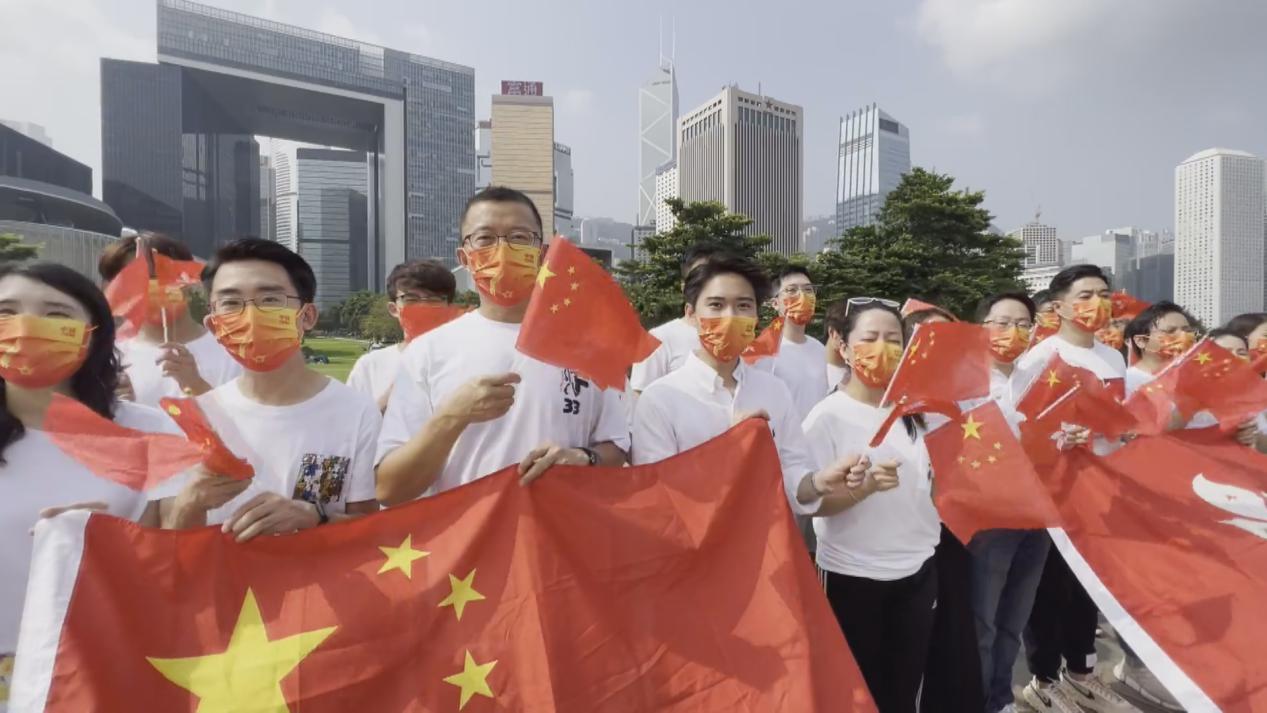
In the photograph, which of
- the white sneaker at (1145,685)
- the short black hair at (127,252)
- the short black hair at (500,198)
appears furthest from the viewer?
the white sneaker at (1145,685)

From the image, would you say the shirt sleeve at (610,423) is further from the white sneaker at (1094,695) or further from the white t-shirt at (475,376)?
the white sneaker at (1094,695)

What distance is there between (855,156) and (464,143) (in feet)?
370

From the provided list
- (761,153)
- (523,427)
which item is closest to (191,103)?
(761,153)

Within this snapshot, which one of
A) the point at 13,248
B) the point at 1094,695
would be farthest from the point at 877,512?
the point at 13,248

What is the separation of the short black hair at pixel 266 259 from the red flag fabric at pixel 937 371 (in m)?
1.99

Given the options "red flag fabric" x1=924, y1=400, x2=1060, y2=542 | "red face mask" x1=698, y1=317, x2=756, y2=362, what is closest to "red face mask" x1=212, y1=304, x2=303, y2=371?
"red face mask" x1=698, y1=317, x2=756, y2=362

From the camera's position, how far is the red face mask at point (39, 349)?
1.88 meters

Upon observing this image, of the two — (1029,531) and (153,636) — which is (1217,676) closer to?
(1029,531)

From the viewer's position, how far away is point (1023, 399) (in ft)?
10.5

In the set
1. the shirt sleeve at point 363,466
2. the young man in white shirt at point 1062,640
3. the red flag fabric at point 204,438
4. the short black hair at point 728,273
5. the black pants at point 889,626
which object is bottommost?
the young man in white shirt at point 1062,640

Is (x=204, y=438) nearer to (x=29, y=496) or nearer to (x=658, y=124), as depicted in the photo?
(x=29, y=496)

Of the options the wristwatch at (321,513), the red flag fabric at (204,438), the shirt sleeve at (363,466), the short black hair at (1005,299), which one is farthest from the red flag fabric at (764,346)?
the red flag fabric at (204,438)

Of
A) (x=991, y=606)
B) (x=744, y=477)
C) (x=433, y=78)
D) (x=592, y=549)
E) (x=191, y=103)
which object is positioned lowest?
(x=991, y=606)

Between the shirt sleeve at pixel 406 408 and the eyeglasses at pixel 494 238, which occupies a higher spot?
the eyeglasses at pixel 494 238
